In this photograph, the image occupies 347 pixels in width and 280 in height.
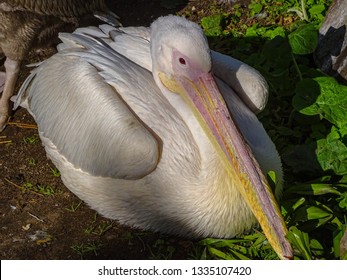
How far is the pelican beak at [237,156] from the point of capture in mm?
3219

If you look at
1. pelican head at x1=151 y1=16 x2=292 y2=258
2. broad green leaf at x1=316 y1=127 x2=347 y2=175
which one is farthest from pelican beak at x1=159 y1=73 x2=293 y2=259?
broad green leaf at x1=316 y1=127 x2=347 y2=175

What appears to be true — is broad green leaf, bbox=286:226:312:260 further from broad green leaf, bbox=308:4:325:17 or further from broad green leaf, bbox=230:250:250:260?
broad green leaf, bbox=308:4:325:17

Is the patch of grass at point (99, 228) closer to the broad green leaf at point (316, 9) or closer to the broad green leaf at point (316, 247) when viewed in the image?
the broad green leaf at point (316, 247)

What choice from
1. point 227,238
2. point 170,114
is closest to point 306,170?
point 227,238

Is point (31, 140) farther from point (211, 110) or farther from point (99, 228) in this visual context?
point (211, 110)

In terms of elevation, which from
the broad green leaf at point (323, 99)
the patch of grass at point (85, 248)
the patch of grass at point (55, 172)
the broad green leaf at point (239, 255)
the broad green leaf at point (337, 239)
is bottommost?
the patch of grass at point (55, 172)

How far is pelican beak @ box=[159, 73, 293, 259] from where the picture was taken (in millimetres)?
3219

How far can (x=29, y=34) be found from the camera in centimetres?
459

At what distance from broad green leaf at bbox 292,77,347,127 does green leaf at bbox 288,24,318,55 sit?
30cm

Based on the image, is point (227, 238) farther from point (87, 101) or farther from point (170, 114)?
point (87, 101)

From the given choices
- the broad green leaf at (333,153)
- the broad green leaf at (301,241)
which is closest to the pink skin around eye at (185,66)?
the broad green leaf at (301,241)

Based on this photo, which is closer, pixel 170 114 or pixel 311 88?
pixel 170 114

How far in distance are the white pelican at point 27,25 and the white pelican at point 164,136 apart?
643 millimetres

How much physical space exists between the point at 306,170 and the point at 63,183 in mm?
1355
